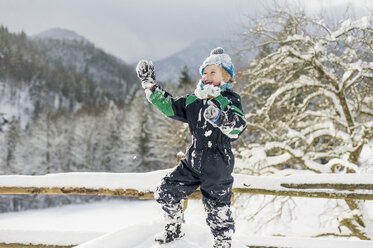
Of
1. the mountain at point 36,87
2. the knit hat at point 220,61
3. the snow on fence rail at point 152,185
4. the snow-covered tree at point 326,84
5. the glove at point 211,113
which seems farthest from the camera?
the mountain at point 36,87

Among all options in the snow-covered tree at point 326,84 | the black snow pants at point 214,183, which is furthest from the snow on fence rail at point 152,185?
the snow-covered tree at point 326,84

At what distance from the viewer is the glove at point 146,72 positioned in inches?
81.8

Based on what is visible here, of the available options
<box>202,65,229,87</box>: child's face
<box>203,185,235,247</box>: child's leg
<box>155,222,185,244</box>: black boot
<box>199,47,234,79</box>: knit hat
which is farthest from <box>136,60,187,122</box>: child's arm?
<box>155,222,185,244</box>: black boot

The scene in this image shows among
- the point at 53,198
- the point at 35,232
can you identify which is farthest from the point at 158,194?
the point at 53,198

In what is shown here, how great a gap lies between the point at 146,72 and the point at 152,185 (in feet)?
4.25

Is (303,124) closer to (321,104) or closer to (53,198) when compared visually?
(321,104)

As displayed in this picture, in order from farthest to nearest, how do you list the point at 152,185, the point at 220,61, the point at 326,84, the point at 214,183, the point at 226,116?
the point at 326,84 → the point at 152,185 → the point at 220,61 → the point at 214,183 → the point at 226,116

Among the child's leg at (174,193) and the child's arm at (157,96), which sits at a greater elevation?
the child's arm at (157,96)

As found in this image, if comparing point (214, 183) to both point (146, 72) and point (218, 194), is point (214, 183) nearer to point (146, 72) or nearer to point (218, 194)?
point (218, 194)

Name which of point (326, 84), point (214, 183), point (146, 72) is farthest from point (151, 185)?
point (326, 84)

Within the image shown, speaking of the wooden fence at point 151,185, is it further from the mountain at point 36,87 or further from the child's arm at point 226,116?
the mountain at point 36,87

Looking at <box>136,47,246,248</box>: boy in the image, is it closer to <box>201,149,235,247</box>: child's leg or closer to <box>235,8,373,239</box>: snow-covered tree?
<box>201,149,235,247</box>: child's leg

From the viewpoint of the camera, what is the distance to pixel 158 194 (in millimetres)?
2225

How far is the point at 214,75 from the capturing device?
2176 millimetres
